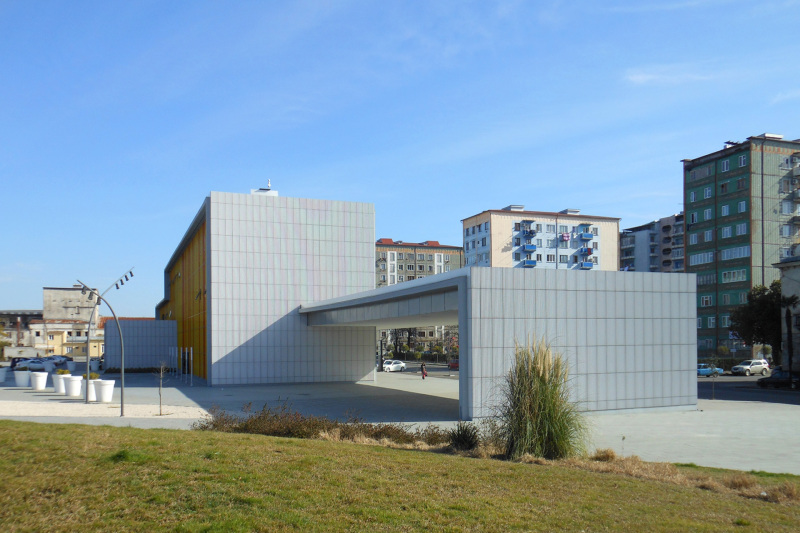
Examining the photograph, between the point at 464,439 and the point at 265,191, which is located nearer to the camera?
the point at 464,439

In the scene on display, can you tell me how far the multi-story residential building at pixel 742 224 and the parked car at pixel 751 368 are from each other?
414 inches

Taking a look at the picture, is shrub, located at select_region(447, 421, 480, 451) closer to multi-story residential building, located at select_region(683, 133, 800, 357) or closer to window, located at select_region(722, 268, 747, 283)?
multi-story residential building, located at select_region(683, 133, 800, 357)

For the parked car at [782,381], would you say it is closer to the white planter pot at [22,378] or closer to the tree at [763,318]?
the tree at [763,318]

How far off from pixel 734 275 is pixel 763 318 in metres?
20.5

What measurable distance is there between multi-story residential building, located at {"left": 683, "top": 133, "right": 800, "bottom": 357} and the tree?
1532 centimetres

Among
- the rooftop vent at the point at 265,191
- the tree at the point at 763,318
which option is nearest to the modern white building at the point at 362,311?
the rooftop vent at the point at 265,191

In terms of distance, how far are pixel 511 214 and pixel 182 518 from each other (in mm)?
96534

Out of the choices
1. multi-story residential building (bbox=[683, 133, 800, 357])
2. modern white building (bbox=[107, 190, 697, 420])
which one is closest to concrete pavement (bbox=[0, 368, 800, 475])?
modern white building (bbox=[107, 190, 697, 420])

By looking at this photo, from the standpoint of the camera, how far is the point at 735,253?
73.2 m

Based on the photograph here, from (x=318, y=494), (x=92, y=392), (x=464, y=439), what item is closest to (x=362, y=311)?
(x=92, y=392)

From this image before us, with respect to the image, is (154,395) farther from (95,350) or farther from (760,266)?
(95,350)

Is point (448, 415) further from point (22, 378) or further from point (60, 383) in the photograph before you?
point (22, 378)

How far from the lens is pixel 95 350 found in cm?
9881

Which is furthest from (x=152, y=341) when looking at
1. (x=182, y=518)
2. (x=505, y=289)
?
(x=182, y=518)
